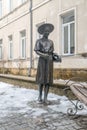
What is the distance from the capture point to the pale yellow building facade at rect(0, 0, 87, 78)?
37.1 feet

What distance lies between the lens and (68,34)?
1242cm

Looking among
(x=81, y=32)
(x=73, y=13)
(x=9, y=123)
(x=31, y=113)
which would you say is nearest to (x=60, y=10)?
(x=73, y=13)

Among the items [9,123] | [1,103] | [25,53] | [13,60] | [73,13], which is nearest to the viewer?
[9,123]

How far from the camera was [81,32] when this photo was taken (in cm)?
1119

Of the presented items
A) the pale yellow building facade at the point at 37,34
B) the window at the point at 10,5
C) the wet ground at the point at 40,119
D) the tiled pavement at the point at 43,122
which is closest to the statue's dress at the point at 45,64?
the wet ground at the point at 40,119

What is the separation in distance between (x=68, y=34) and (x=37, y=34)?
3.18 meters

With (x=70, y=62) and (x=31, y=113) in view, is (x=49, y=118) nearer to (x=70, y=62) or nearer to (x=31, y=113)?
(x=31, y=113)

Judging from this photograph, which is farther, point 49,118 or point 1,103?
point 1,103

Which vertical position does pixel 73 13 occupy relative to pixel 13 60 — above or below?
above

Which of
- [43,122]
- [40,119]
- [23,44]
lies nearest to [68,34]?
[23,44]

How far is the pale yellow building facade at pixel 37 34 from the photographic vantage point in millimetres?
11305

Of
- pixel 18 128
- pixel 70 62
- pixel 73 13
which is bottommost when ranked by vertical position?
pixel 18 128

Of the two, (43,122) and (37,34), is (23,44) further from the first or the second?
(43,122)

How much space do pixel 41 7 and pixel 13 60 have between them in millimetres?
4954
